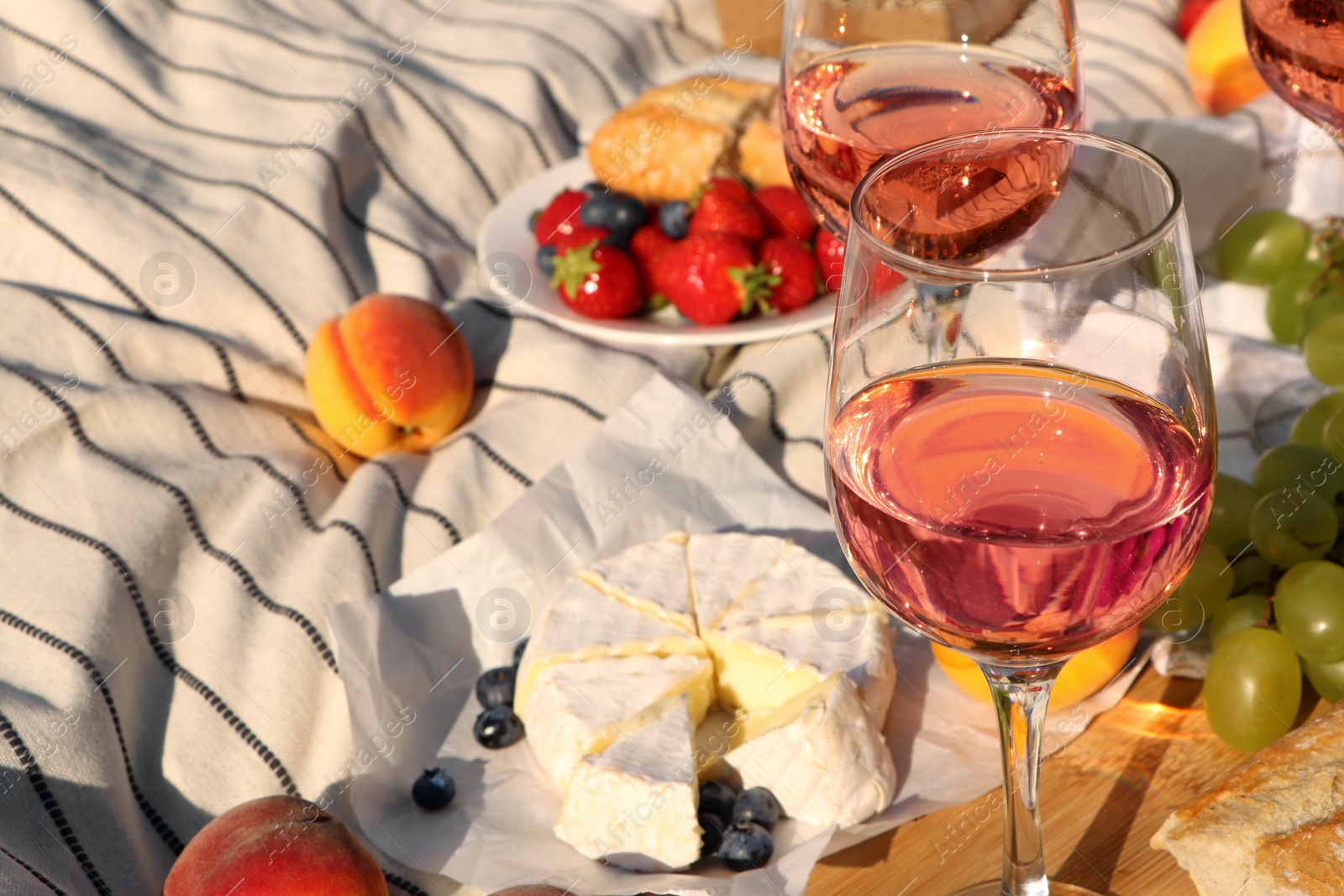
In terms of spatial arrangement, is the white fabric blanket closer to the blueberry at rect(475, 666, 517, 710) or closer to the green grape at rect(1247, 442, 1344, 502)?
the blueberry at rect(475, 666, 517, 710)

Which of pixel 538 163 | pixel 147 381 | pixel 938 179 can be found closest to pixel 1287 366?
pixel 938 179

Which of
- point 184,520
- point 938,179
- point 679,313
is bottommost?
point 679,313

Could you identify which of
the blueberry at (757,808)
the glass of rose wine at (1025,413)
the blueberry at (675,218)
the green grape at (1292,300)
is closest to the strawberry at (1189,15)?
the green grape at (1292,300)

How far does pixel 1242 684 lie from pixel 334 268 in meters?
1.15

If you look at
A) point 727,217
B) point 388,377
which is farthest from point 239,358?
point 727,217

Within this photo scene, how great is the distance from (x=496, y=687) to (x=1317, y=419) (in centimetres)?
75

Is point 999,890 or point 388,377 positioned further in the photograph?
point 388,377

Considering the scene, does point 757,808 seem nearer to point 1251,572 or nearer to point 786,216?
point 1251,572

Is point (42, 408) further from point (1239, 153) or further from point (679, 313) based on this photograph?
point (1239, 153)

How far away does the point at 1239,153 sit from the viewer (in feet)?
4.71

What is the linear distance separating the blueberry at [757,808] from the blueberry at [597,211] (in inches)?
32.5

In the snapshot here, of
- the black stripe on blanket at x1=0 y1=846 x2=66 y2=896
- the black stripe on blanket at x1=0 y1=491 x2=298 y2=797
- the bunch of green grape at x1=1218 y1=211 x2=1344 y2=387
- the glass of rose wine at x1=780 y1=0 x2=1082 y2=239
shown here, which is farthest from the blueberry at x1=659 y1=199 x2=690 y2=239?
the black stripe on blanket at x1=0 y1=846 x2=66 y2=896

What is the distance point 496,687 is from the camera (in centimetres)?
98

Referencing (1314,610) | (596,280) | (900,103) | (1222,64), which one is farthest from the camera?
(1222,64)
